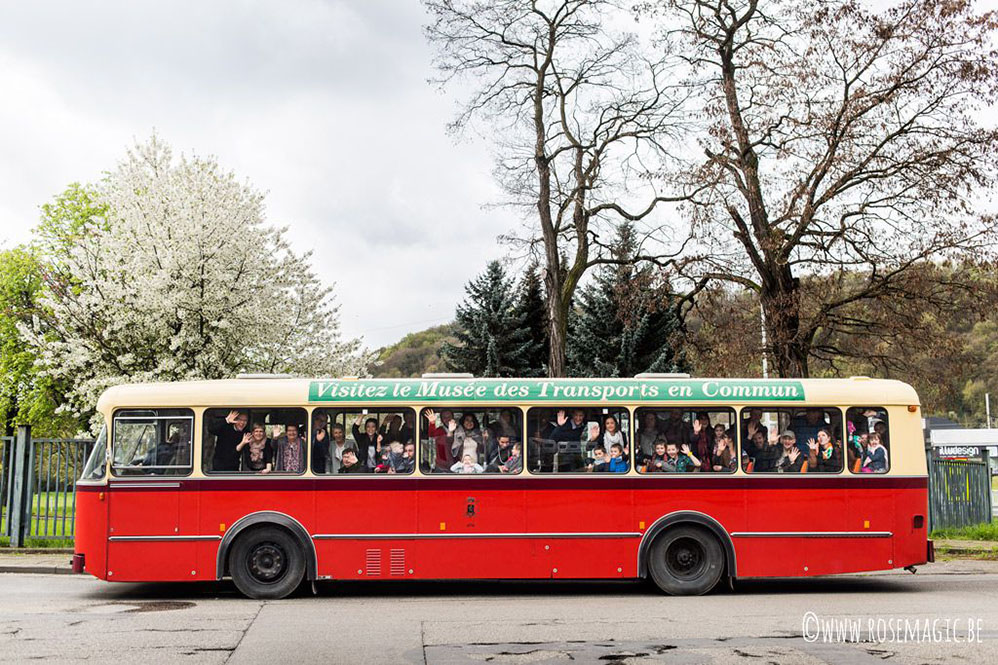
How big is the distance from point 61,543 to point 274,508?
7.20 m

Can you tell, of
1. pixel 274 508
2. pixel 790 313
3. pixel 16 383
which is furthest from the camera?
pixel 16 383

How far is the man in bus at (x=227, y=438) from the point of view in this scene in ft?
43.1

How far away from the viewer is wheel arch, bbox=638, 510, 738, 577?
13.2 metres

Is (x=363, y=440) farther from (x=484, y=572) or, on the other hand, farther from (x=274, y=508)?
(x=484, y=572)

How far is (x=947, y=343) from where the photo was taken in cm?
2333

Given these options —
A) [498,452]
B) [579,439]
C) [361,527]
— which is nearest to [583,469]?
[579,439]

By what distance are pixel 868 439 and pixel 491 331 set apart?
1252 inches

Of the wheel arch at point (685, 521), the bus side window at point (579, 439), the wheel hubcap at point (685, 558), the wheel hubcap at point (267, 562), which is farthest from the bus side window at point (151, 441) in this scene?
the wheel hubcap at point (685, 558)

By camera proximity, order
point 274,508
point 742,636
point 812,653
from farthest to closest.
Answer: point 274,508 < point 742,636 < point 812,653

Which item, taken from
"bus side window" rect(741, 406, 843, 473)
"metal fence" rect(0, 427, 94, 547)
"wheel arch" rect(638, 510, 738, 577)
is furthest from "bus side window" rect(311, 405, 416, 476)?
"metal fence" rect(0, 427, 94, 547)

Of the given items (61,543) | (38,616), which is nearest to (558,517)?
(38,616)

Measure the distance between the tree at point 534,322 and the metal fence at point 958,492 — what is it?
24336 millimetres

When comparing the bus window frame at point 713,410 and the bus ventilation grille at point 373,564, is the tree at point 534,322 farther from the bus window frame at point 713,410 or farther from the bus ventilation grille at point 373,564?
the bus ventilation grille at point 373,564

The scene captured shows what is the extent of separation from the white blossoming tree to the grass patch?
17.7m
